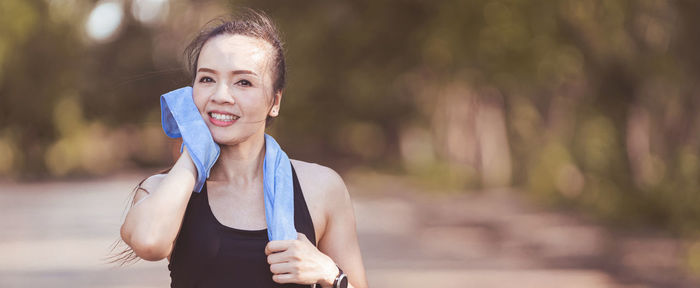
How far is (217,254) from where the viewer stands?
2514 mm

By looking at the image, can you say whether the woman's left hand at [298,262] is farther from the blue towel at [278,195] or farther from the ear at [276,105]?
→ the ear at [276,105]

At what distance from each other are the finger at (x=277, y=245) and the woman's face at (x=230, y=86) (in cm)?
32

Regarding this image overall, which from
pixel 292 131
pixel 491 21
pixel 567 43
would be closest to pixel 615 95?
pixel 567 43

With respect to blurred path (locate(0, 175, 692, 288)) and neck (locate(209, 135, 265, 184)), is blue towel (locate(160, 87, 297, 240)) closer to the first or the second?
neck (locate(209, 135, 265, 184))

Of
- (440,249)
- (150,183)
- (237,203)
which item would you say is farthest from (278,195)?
(440,249)

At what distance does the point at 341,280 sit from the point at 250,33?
2.41ft

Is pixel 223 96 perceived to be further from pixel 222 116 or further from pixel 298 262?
pixel 298 262

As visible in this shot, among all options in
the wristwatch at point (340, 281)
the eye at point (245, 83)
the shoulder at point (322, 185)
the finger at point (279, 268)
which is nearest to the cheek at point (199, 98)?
the eye at point (245, 83)

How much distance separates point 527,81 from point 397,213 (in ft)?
25.3

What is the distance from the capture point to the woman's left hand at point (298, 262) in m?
2.49

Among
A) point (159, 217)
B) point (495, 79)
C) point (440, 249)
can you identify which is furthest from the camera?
point (495, 79)

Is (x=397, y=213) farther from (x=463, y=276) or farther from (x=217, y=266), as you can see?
(x=217, y=266)

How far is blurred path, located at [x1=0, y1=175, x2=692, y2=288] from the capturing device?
1169 centimetres

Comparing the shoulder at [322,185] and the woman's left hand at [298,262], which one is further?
the shoulder at [322,185]
